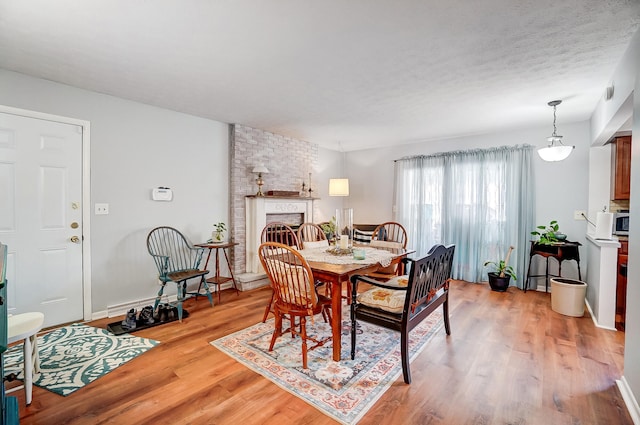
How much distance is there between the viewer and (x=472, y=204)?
4762mm

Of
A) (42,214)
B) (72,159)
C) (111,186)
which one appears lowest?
(42,214)

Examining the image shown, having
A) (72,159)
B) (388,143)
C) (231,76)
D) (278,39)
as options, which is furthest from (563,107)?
(72,159)

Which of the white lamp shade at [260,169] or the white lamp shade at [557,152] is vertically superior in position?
the white lamp shade at [557,152]

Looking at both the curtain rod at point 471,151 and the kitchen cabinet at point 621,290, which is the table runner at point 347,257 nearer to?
the kitchen cabinet at point 621,290

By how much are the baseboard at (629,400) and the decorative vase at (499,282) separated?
215cm

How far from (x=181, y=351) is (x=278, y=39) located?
261cm

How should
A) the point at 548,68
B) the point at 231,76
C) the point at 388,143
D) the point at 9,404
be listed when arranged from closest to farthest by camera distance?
the point at 9,404 < the point at 548,68 < the point at 231,76 < the point at 388,143

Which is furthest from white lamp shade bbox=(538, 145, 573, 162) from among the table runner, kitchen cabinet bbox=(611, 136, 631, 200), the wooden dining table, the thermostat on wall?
the thermostat on wall

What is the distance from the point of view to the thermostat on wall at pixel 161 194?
358cm

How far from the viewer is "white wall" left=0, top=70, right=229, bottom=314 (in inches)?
117

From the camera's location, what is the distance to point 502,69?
8.25ft

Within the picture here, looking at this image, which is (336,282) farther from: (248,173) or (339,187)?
(339,187)

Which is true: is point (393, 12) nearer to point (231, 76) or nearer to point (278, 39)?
point (278, 39)

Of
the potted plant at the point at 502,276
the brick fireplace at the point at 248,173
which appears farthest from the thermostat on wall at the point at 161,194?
the potted plant at the point at 502,276
